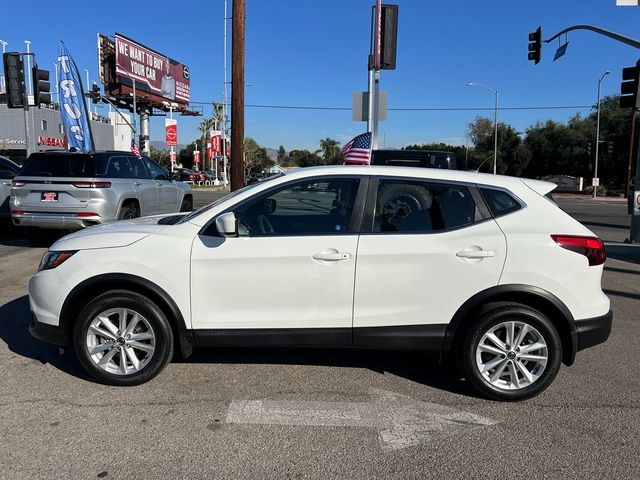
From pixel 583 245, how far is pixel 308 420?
2340 mm

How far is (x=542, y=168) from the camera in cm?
5941

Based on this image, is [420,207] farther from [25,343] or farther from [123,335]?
[25,343]

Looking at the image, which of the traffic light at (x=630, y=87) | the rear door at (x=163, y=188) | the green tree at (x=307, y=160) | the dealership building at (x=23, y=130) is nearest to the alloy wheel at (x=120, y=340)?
the rear door at (x=163, y=188)

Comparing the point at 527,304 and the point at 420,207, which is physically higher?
the point at 420,207

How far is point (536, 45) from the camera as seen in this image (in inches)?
741

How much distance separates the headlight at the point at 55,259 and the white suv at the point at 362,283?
2cm

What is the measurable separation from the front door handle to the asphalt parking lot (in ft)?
3.43

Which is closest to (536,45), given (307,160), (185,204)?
(185,204)

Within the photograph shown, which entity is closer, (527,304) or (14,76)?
(527,304)

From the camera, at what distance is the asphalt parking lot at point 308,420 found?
3008 mm

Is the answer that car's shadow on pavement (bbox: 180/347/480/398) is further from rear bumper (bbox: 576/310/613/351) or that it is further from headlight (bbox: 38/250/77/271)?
headlight (bbox: 38/250/77/271)

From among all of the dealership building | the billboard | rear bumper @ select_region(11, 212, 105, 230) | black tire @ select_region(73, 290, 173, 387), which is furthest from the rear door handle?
the dealership building

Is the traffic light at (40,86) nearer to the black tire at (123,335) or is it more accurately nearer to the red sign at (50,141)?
the black tire at (123,335)

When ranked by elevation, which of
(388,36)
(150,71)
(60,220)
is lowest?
(60,220)
